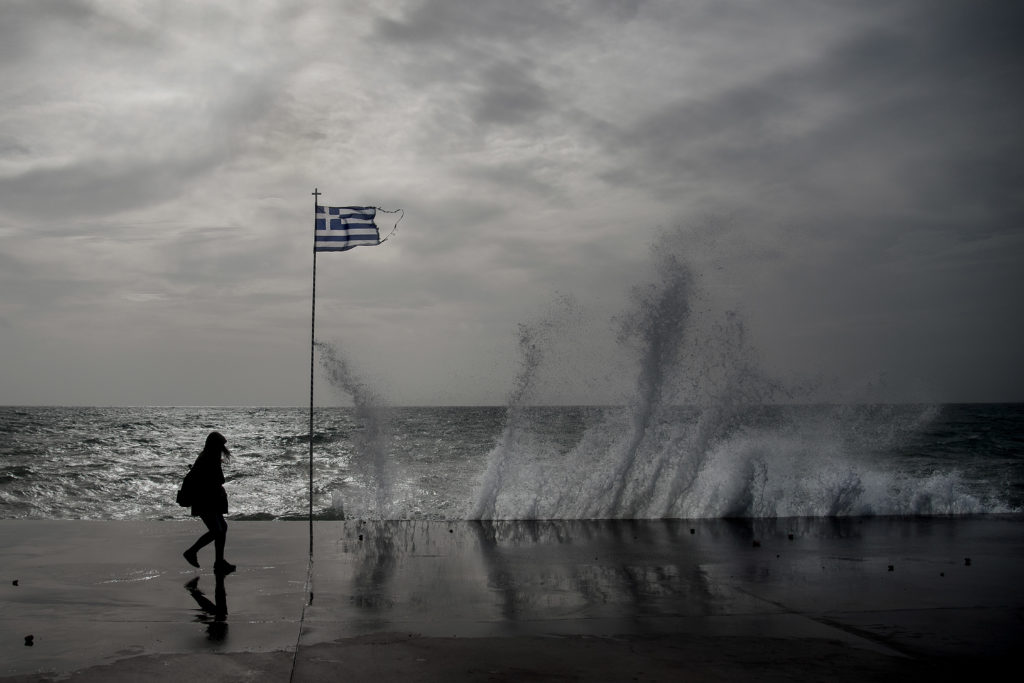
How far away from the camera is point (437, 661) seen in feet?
18.4

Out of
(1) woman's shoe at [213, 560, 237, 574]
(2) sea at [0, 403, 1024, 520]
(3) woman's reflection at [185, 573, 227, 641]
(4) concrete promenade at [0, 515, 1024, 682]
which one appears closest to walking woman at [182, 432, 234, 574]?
(1) woman's shoe at [213, 560, 237, 574]

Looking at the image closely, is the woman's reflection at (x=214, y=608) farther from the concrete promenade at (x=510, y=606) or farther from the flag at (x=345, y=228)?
the flag at (x=345, y=228)

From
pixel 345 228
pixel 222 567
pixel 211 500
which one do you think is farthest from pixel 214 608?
pixel 345 228

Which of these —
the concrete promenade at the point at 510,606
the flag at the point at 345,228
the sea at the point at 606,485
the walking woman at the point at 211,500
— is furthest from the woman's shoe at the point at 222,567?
the sea at the point at 606,485

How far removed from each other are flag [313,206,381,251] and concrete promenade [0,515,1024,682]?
399 centimetres

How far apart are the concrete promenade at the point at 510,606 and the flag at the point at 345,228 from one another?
13.1 ft

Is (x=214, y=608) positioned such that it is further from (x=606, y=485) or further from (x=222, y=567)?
(x=606, y=485)

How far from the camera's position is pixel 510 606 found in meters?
7.30

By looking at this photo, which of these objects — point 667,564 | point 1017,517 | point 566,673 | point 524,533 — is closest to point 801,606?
point 667,564

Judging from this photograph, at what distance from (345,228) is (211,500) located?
4.52m

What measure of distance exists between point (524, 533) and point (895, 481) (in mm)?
8394

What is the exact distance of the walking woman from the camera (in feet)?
29.6

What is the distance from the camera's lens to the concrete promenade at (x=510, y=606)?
556 centimetres

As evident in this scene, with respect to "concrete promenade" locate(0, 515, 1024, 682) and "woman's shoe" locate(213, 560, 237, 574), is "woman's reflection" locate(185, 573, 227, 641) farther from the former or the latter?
"woman's shoe" locate(213, 560, 237, 574)
